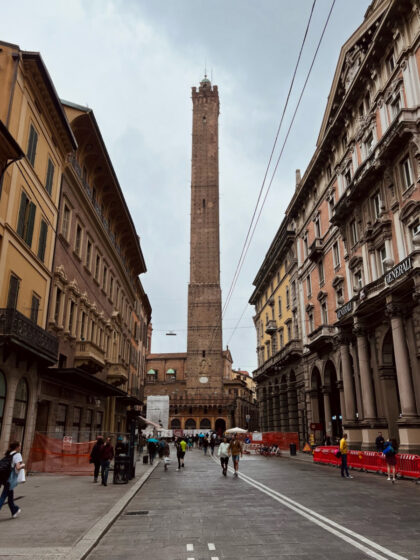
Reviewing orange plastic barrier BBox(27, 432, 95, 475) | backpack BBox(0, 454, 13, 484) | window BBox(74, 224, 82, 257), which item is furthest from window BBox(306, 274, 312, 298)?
backpack BBox(0, 454, 13, 484)

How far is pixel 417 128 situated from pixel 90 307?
20.0 meters

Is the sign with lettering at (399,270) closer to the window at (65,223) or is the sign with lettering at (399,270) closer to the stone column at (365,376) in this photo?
the stone column at (365,376)

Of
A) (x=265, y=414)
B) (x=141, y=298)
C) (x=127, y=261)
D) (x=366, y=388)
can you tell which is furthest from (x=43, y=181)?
(x=265, y=414)

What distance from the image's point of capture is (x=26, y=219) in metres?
18.6

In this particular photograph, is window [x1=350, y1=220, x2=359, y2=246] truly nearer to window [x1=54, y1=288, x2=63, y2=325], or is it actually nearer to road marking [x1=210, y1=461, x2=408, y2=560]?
window [x1=54, y1=288, x2=63, y2=325]

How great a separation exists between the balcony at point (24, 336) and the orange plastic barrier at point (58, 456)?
356 cm

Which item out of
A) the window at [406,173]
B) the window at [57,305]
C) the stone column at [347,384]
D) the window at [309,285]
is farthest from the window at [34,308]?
the window at [309,285]

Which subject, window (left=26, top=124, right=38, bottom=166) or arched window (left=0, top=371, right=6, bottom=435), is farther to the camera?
window (left=26, top=124, right=38, bottom=166)

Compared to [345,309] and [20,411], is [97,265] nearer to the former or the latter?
[20,411]

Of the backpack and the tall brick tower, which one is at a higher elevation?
the tall brick tower

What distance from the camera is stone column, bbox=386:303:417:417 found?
2150 centimetres

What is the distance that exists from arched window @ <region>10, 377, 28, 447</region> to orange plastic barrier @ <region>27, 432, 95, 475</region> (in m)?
1.09

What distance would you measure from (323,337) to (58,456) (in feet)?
64.6

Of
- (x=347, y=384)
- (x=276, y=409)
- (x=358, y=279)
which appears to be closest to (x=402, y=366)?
(x=347, y=384)
